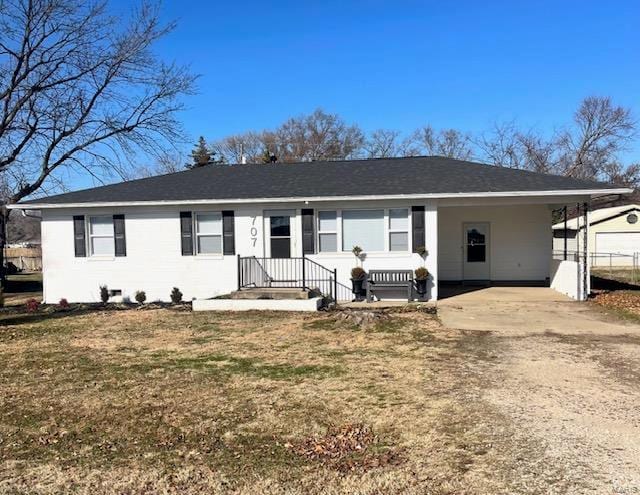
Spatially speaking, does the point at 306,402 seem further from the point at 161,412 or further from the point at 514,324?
the point at 514,324

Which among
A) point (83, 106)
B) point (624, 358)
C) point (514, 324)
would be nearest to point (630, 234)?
point (514, 324)

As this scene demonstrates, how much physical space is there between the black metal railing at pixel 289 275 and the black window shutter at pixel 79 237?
196 inches

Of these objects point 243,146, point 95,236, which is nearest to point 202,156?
point 243,146

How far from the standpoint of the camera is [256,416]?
4988 mm

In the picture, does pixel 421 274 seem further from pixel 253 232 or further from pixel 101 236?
pixel 101 236

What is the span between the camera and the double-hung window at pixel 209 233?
14.5 m

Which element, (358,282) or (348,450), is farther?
(358,282)

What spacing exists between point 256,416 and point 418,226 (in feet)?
30.3

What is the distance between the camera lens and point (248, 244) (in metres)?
14.3

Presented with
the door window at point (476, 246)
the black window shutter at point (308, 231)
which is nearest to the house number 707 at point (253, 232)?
the black window shutter at point (308, 231)

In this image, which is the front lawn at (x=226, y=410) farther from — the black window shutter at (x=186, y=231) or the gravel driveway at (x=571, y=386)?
the black window shutter at (x=186, y=231)

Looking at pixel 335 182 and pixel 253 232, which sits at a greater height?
pixel 335 182

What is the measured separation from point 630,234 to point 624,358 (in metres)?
29.3

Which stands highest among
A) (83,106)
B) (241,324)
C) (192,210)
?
(83,106)
